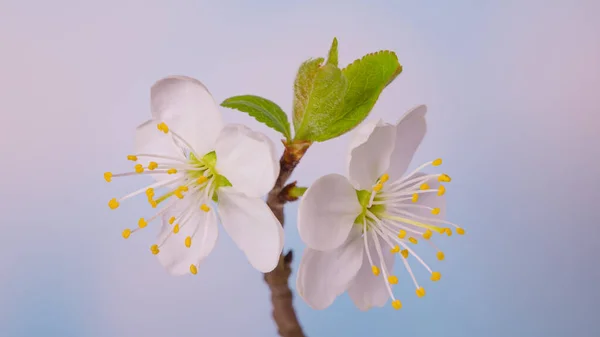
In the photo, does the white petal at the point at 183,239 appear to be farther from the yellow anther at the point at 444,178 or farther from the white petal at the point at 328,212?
the yellow anther at the point at 444,178

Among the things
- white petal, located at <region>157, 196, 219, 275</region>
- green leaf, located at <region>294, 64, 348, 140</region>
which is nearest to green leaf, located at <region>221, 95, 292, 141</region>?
green leaf, located at <region>294, 64, 348, 140</region>

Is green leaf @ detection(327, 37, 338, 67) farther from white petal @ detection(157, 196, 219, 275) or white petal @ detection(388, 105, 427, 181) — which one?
white petal @ detection(157, 196, 219, 275)

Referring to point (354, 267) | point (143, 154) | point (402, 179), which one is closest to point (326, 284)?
point (354, 267)

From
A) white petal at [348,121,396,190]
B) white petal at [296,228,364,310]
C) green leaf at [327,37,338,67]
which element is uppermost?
green leaf at [327,37,338,67]

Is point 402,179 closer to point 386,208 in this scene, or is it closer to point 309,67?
point 386,208

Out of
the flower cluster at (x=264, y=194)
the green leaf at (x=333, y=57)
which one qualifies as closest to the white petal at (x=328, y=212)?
the flower cluster at (x=264, y=194)

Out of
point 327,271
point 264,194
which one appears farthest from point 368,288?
point 264,194
